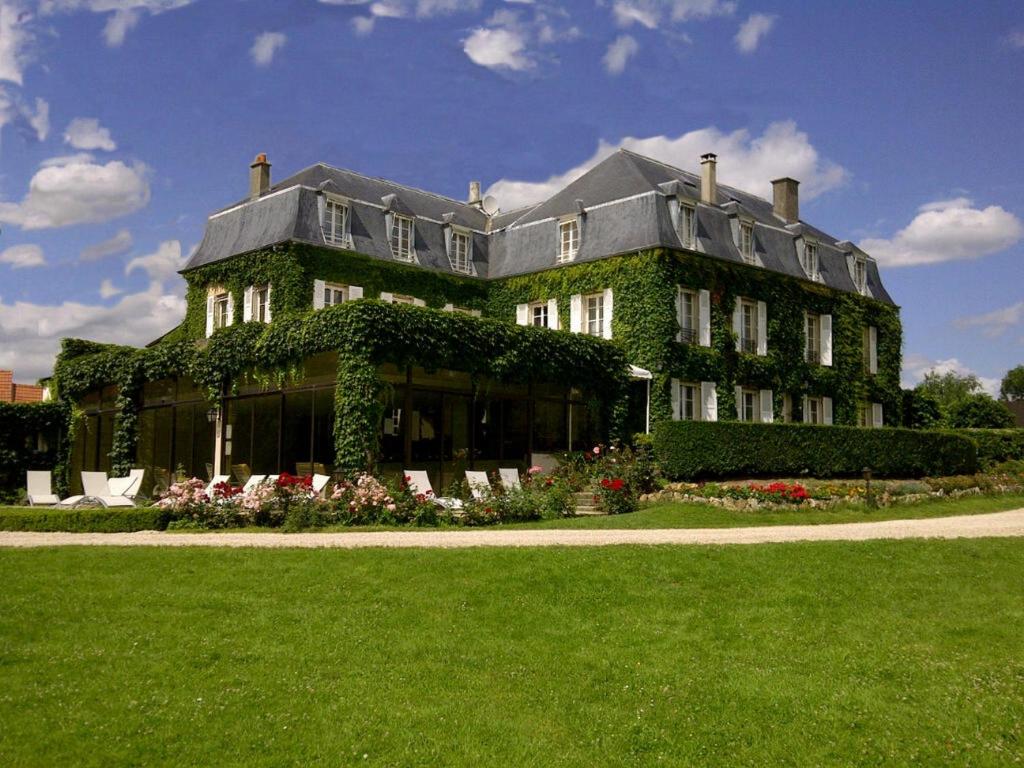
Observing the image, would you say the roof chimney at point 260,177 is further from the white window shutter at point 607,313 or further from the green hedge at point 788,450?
the green hedge at point 788,450

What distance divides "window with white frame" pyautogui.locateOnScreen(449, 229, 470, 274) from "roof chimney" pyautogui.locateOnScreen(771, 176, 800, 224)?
1086 cm

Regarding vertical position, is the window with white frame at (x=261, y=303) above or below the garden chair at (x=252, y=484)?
above

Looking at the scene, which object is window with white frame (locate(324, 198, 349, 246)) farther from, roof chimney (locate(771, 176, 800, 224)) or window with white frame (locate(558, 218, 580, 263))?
roof chimney (locate(771, 176, 800, 224))

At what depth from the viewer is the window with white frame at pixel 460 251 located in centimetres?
2756

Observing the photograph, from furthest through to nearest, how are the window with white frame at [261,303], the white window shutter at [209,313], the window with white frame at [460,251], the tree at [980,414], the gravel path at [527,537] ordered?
the tree at [980,414]
the window with white frame at [460,251]
the white window shutter at [209,313]
the window with white frame at [261,303]
the gravel path at [527,537]

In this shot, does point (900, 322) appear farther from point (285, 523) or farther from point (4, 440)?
point (4, 440)

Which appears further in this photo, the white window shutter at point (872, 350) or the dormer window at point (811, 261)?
the white window shutter at point (872, 350)

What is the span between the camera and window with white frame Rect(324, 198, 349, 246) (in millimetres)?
24844

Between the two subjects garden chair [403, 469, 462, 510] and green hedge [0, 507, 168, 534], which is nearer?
green hedge [0, 507, 168, 534]

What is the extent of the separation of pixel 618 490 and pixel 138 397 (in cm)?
1268

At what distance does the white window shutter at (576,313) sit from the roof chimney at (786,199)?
31.6 feet

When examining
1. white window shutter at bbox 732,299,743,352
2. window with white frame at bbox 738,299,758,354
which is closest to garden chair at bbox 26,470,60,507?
white window shutter at bbox 732,299,743,352

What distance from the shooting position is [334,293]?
81.0 feet

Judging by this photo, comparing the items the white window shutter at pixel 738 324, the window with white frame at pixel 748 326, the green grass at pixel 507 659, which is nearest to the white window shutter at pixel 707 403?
the white window shutter at pixel 738 324
